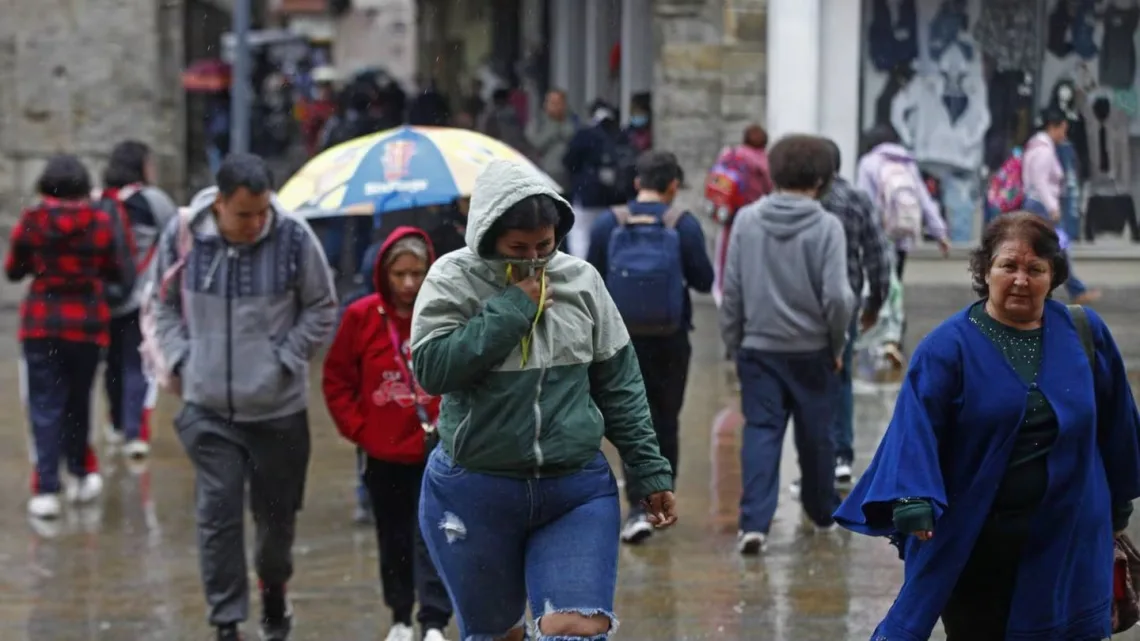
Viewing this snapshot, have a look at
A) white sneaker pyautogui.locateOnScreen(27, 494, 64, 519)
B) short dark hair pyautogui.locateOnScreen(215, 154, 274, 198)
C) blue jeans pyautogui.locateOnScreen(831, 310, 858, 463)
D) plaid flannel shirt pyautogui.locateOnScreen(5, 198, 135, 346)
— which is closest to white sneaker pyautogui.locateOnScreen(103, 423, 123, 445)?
plaid flannel shirt pyautogui.locateOnScreen(5, 198, 135, 346)

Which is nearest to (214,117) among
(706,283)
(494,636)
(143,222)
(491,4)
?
(491,4)

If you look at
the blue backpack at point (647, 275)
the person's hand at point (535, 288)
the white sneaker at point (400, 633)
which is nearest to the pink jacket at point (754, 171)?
the blue backpack at point (647, 275)

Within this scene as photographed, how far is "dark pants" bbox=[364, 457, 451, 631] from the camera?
6660mm

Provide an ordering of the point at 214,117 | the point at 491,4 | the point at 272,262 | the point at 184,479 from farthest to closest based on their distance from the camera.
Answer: the point at 491,4
the point at 214,117
the point at 184,479
the point at 272,262

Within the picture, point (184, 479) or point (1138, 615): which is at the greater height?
point (1138, 615)

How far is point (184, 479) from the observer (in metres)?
9.86

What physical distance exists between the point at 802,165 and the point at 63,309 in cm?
344

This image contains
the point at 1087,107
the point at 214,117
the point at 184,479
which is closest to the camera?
the point at 184,479

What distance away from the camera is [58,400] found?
919 cm

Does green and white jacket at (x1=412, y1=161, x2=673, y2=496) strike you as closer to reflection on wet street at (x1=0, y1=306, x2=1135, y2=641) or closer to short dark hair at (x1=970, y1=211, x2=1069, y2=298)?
short dark hair at (x1=970, y1=211, x2=1069, y2=298)

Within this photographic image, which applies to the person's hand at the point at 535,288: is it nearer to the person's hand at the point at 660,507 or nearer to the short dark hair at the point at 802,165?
the person's hand at the point at 660,507

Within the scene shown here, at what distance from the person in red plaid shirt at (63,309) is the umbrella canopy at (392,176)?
1009mm

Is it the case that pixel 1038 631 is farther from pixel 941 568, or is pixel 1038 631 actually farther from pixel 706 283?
pixel 706 283

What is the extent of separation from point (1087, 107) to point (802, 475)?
9.02 metres
